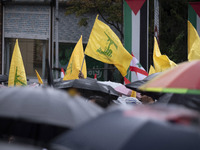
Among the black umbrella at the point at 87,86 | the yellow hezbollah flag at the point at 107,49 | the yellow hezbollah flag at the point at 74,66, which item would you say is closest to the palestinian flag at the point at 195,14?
the yellow hezbollah flag at the point at 74,66

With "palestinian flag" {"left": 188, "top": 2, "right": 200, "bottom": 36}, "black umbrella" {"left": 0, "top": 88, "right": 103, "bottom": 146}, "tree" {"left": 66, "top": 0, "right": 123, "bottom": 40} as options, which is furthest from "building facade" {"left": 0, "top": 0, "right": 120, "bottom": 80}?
"black umbrella" {"left": 0, "top": 88, "right": 103, "bottom": 146}

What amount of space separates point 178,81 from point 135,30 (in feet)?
36.6

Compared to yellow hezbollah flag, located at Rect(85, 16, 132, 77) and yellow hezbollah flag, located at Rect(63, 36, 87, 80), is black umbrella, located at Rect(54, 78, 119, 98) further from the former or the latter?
yellow hezbollah flag, located at Rect(63, 36, 87, 80)

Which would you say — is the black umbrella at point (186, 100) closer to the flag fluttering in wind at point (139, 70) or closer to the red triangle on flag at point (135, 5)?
the flag fluttering in wind at point (139, 70)

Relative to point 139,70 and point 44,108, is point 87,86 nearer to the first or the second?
point 139,70

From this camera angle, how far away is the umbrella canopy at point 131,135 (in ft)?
9.02

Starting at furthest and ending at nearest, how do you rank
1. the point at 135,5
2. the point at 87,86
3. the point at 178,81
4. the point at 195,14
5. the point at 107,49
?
the point at 135,5, the point at 195,14, the point at 107,49, the point at 87,86, the point at 178,81

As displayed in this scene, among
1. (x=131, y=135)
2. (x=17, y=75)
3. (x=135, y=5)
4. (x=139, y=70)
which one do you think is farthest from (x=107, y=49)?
(x=131, y=135)

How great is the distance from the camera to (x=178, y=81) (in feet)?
13.5

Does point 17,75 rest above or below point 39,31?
below

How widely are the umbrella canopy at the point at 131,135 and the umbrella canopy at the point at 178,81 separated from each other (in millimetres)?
1053

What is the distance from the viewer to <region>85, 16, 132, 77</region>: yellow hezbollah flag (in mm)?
10789

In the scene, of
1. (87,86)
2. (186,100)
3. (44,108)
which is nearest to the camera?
(44,108)

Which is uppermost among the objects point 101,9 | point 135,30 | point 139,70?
point 101,9
